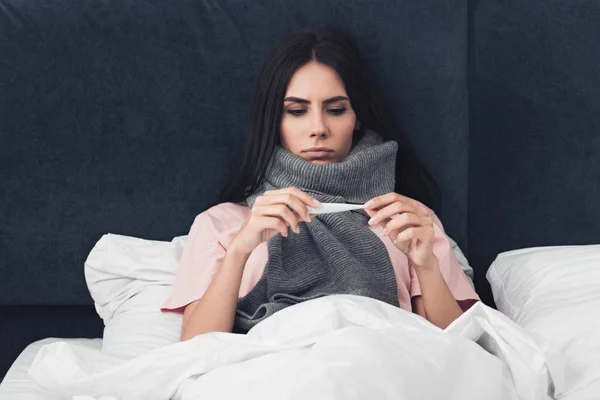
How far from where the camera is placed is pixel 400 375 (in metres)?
0.96

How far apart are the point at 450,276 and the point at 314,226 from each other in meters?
0.26

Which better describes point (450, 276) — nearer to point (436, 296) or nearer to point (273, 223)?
point (436, 296)

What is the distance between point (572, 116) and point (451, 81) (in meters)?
0.27

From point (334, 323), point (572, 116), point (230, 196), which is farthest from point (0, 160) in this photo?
point (572, 116)

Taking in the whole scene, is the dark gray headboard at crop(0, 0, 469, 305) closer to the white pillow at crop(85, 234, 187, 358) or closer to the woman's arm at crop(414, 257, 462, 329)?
the white pillow at crop(85, 234, 187, 358)

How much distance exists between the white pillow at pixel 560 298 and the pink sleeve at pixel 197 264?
53 centimetres

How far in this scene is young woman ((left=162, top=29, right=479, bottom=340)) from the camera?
1.34 meters

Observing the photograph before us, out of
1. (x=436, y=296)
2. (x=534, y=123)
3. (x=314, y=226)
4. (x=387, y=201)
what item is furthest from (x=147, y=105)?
(x=534, y=123)

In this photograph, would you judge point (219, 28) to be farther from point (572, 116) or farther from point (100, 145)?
point (572, 116)

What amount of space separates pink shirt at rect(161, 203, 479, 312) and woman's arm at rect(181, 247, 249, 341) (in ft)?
0.23

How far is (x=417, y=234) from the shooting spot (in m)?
1.29

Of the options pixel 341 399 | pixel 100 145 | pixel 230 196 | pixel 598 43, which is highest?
pixel 598 43

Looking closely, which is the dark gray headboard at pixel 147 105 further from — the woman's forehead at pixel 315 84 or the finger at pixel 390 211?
the finger at pixel 390 211

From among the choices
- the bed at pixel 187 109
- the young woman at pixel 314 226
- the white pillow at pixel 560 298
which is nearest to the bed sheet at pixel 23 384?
the bed at pixel 187 109
